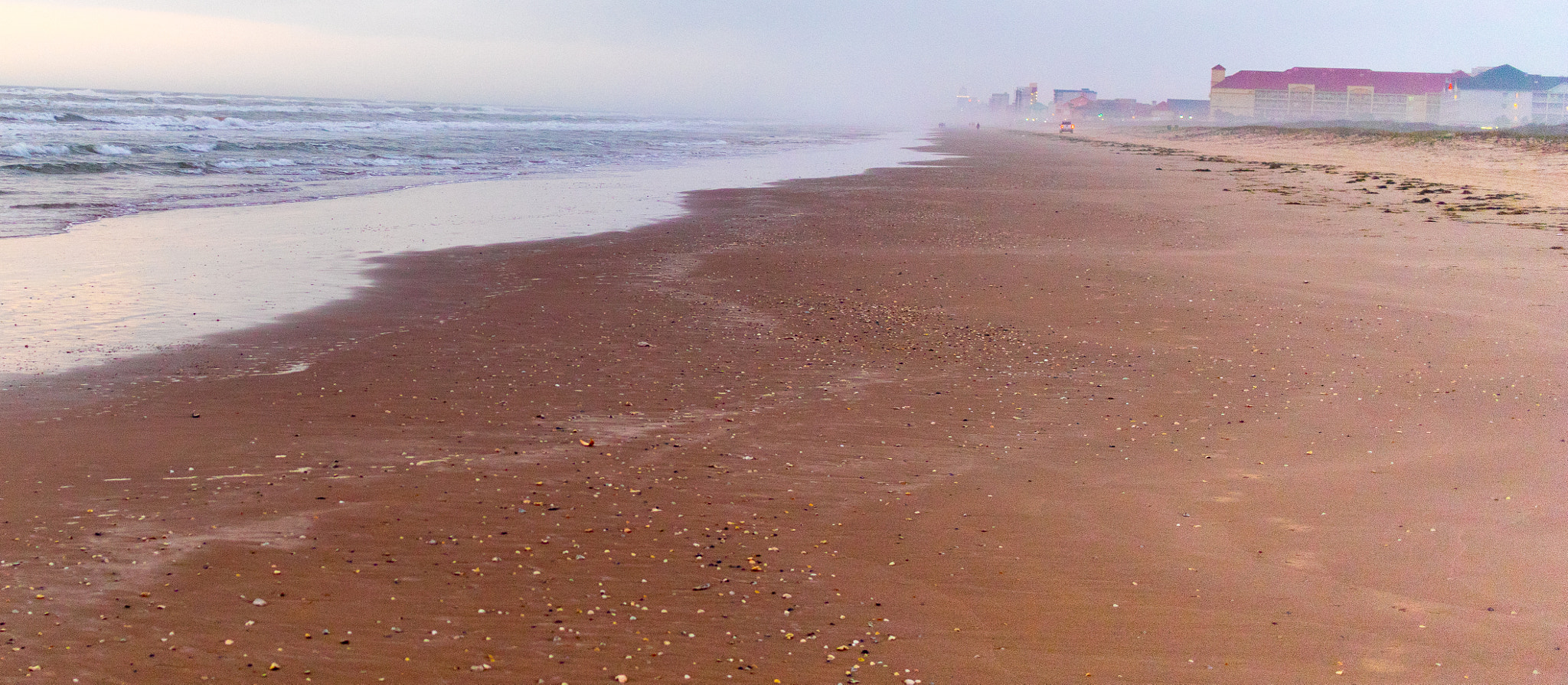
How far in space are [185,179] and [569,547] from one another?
2462 cm

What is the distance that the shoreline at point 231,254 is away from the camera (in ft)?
28.7

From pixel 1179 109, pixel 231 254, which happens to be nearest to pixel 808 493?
pixel 231 254

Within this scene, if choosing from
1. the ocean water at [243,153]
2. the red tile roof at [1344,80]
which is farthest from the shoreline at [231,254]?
the red tile roof at [1344,80]

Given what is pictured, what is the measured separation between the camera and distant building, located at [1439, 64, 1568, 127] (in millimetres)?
116562

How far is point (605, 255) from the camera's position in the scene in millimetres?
13531

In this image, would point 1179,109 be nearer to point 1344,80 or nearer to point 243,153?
point 1344,80

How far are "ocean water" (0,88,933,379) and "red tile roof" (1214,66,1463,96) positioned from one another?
106933 mm

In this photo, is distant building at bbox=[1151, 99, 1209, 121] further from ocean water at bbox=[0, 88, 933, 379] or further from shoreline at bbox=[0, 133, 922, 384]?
shoreline at bbox=[0, 133, 922, 384]

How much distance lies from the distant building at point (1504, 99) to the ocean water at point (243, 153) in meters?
96.7

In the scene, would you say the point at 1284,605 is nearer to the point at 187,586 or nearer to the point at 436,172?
the point at 187,586

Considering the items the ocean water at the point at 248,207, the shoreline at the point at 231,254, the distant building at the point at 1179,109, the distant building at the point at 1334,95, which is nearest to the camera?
the shoreline at the point at 231,254

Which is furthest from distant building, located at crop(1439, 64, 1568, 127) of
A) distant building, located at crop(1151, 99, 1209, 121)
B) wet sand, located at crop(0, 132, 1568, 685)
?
wet sand, located at crop(0, 132, 1568, 685)

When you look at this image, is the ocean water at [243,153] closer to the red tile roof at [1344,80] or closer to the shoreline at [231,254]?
the shoreline at [231,254]

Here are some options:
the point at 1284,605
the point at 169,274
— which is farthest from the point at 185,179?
the point at 1284,605
